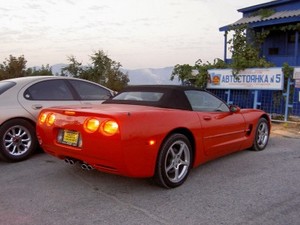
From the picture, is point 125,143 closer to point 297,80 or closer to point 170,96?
point 170,96

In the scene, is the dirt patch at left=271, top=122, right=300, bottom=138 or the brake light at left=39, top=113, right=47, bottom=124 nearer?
the brake light at left=39, top=113, right=47, bottom=124

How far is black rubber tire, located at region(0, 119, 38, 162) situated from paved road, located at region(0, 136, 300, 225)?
16cm

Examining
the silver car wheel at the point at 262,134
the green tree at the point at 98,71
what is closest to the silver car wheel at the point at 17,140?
the silver car wheel at the point at 262,134

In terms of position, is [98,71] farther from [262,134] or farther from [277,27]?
[262,134]

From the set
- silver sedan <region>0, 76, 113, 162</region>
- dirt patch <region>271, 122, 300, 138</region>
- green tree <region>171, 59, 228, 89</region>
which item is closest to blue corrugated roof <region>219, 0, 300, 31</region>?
green tree <region>171, 59, 228, 89</region>

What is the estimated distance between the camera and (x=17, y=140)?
18.8ft

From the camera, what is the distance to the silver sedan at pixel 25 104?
561cm

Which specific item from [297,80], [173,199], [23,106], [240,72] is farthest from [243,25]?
[173,199]

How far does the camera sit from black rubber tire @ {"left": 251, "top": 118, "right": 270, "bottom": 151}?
21.2 ft

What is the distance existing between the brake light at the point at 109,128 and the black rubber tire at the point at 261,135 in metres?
3.31

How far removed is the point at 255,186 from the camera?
453cm

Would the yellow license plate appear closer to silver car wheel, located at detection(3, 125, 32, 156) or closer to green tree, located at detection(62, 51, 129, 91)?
silver car wheel, located at detection(3, 125, 32, 156)

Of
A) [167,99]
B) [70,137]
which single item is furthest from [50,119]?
[167,99]

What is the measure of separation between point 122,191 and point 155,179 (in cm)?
41
